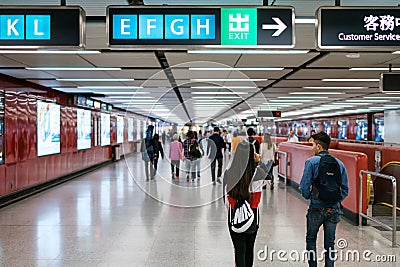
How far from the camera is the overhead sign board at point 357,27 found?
362 cm

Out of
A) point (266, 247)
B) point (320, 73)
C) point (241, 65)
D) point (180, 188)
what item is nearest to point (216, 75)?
point (241, 65)

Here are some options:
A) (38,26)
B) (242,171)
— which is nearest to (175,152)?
(38,26)

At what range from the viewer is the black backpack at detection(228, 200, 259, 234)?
347 cm

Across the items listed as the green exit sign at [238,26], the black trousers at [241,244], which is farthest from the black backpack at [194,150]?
the green exit sign at [238,26]

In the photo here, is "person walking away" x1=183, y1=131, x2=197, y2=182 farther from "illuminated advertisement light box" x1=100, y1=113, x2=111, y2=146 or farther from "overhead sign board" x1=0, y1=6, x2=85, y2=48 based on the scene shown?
"overhead sign board" x1=0, y1=6, x2=85, y2=48

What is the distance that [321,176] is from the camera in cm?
381

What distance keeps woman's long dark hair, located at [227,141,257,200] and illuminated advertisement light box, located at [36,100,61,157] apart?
27.3 ft

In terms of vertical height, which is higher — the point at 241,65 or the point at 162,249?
the point at 241,65

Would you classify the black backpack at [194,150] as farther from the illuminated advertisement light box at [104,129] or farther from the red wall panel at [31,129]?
the illuminated advertisement light box at [104,129]

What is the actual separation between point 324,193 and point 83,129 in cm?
1236

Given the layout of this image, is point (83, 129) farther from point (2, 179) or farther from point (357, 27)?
point (357, 27)

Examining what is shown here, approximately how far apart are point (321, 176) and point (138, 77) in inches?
269

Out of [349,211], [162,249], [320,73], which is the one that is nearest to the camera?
[162,249]

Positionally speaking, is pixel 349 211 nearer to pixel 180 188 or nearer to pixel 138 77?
pixel 180 188
